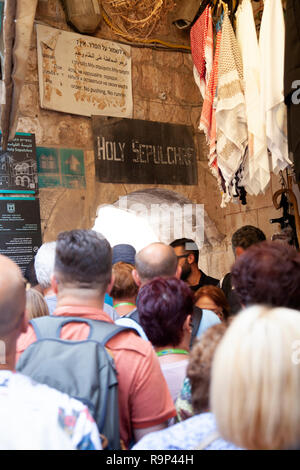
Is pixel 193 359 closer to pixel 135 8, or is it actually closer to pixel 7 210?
pixel 7 210

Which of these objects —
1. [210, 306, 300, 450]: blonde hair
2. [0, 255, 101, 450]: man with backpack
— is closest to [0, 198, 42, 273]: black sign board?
[0, 255, 101, 450]: man with backpack

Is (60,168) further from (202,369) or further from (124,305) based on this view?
(202,369)

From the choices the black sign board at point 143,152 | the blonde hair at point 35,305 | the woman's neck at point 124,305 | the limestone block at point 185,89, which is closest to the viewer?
the blonde hair at point 35,305

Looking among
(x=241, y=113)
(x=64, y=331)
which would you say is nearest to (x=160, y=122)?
(x=241, y=113)

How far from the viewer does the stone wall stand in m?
5.28

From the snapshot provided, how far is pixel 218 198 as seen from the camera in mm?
6355

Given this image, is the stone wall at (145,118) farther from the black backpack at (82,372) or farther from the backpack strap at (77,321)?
the black backpack at (82,372)

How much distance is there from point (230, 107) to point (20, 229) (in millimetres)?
2522

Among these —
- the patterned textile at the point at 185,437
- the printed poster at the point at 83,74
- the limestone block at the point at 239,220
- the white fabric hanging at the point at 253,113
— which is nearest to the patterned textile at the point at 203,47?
the white fabric hanging at the point at 253,113

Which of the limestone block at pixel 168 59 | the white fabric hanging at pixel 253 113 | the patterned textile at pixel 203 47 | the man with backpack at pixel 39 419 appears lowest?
the man with backpack at pixel 39 419

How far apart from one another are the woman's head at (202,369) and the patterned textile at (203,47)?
8.16 feet

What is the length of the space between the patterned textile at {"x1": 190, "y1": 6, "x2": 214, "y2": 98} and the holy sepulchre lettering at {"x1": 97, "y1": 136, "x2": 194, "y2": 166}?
6.38 ft

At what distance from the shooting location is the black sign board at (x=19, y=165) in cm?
502

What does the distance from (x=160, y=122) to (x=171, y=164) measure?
0.47 metres
